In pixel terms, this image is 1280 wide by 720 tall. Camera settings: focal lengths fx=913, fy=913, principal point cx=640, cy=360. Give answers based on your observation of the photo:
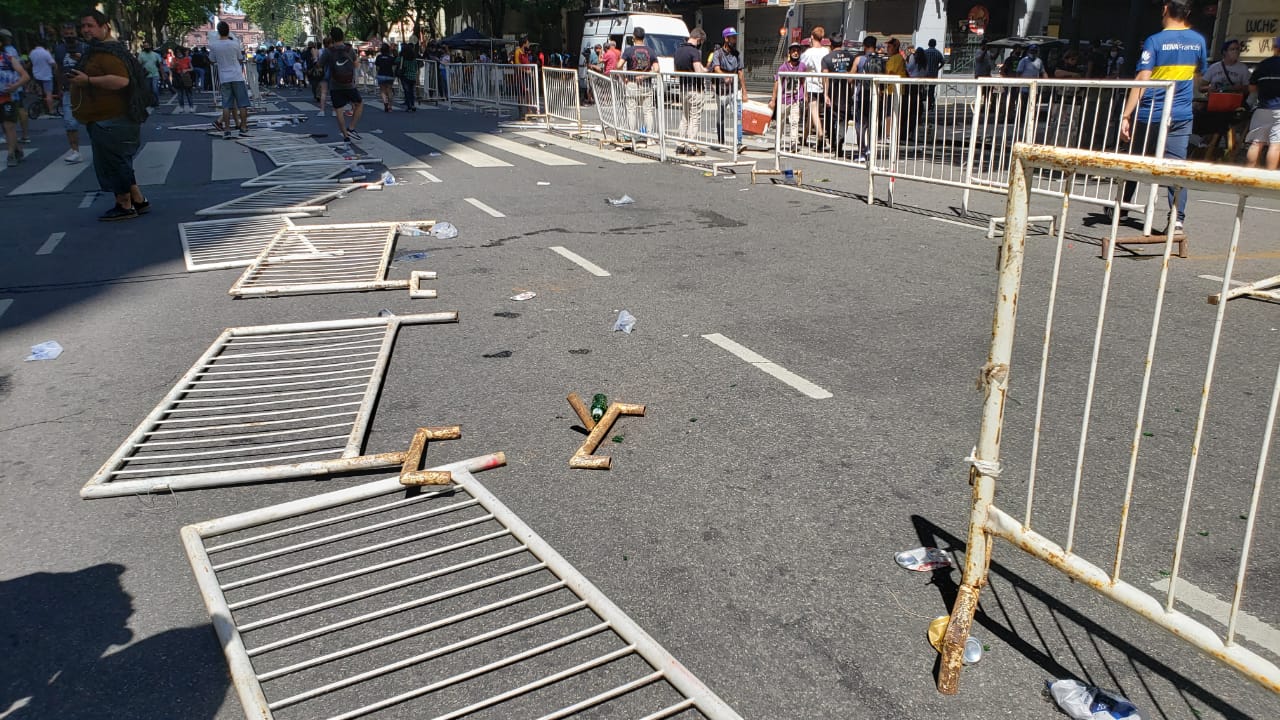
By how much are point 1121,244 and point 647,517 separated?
637 centimetres

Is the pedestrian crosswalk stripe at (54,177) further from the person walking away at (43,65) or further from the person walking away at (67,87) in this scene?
the person walking away at (43,65)

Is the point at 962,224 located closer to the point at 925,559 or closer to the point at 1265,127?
the point at 1265,127

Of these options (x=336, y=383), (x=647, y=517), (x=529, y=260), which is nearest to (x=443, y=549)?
(x=647, y=517)

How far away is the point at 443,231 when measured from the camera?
9039mm

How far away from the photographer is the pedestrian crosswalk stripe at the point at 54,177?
1205 cm

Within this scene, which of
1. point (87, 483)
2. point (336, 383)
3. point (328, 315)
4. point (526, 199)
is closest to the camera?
point (87, 483)

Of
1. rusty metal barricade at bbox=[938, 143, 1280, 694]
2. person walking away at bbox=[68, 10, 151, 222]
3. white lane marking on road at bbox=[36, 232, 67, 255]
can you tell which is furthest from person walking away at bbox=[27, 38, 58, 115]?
rusty metal barricade at bbox=[938, 143, 1280, 694]

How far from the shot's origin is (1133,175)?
93.4 inches

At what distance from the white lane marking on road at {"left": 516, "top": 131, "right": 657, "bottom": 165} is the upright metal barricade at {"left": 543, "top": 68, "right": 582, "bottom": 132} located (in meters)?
0.66

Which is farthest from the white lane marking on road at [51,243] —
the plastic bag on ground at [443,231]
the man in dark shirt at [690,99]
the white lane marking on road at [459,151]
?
the man in dark shirt at [690,99]

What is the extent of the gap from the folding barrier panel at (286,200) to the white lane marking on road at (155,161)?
5.44 ft

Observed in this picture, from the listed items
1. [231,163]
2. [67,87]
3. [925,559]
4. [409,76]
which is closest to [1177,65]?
[925,559]

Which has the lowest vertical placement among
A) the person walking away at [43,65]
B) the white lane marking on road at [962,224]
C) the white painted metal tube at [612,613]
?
the white painted metal tube at [612,613]

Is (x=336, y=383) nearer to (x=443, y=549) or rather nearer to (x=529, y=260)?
(x=443, y=549)
